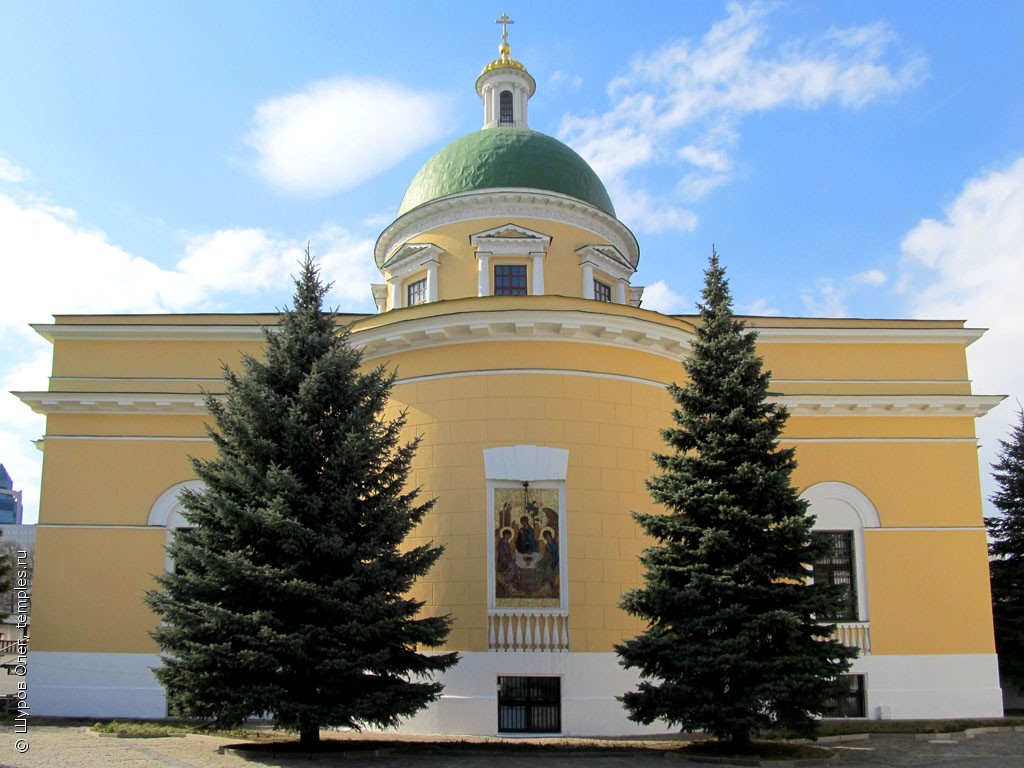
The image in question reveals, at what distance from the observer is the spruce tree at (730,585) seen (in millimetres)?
11398

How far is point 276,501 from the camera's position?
11.3 m

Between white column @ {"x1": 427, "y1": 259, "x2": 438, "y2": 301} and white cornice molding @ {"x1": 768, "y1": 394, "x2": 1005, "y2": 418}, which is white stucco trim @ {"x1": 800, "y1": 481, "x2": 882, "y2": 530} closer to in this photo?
white cornice molding @ {"x1": 768, "y1": 394, "x2": 1005, "y2": 418}

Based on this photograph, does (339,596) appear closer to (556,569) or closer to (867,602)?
(556,569)

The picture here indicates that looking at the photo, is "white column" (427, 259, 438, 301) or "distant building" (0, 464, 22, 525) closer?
"white column" (427, 259, 438, 301)

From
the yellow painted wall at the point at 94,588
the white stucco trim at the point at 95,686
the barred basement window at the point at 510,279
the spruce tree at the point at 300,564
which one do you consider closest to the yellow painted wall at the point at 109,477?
the yellow painted wall at the point at 94,588

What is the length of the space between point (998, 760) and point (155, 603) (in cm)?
1095

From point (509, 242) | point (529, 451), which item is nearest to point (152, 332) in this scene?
point (509, 242)

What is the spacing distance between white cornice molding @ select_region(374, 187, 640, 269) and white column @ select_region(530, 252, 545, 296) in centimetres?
99

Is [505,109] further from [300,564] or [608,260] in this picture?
[300,564]

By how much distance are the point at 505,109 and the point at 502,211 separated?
13.2 ft

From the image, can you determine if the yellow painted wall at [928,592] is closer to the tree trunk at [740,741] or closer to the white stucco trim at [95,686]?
the tree trunk at [740,741]

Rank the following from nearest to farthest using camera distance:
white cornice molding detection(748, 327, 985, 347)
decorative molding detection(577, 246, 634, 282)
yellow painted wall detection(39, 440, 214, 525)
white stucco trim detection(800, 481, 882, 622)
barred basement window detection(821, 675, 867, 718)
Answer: barred basement window detection(821, 675, 867, 718), yellow painted wall detection(39, 440, 214, 525), white stucco trim detection(800, 481, 882, 622), white cornice molding detection(748, 327, 985, 347), decorative molding detection(577, 246, 634, 282)

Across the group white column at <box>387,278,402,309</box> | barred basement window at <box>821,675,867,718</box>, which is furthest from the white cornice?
barred basement window at <box>821,675,867,718</box>

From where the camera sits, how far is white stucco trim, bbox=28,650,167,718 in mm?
16828
